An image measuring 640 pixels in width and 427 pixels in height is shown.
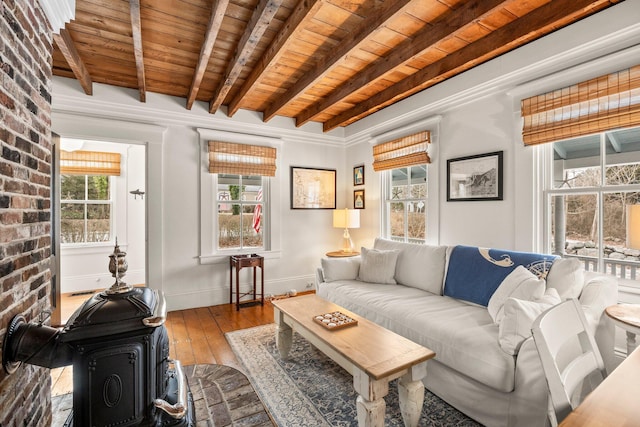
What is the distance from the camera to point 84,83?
3.02 metres

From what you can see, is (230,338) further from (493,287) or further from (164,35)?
(164,35)

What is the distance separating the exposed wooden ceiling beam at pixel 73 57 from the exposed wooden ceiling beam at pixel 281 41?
4.66 ft

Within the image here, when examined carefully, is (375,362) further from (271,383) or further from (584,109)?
(584,109)

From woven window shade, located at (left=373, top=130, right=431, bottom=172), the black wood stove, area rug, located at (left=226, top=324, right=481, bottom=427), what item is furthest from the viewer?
woven window shade, located at (left=373, top=130, right=431, bottom=172)

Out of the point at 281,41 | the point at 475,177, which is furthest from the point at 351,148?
the point at 281,41

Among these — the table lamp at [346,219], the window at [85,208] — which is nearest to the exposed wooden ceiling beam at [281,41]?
the table lamp at [346,219]

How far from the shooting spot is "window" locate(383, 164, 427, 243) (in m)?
3.74

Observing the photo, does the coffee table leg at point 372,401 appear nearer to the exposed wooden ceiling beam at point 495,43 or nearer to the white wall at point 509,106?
the white wall at point 509,106

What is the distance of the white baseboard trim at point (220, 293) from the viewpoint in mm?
3781

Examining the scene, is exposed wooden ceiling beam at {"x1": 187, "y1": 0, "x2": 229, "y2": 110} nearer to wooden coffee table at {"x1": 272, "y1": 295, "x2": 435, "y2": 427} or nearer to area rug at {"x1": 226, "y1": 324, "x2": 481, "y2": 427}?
wooden coffee table at {"x1": 272, "y1": 295, "x2": 435, "y2": 427}

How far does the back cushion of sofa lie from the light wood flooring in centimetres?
156

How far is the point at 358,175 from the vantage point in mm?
4715

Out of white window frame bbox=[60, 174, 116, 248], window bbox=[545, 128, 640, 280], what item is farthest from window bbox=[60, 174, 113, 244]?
window bbox=[545, 128, 640, 280]

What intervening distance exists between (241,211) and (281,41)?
245cm
